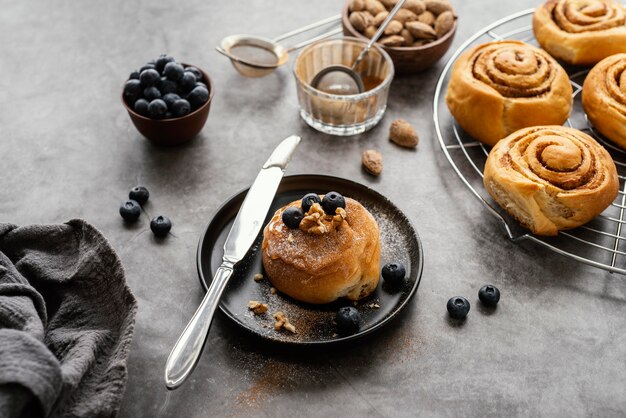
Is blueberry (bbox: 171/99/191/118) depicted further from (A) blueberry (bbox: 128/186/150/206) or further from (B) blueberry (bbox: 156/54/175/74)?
(A) blueberry (bbox: 128/186/150/206)

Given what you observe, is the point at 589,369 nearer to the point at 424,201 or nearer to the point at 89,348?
the point at 424,201

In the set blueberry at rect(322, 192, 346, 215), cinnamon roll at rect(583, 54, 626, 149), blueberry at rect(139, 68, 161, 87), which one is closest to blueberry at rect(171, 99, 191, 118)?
blueberry at rect(139, 68, 161, 87)

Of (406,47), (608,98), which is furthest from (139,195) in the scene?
(608,98)

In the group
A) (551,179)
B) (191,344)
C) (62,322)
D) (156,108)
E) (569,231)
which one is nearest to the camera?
(191,344)

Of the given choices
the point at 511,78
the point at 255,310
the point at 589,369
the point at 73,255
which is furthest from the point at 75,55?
the point at 589,369

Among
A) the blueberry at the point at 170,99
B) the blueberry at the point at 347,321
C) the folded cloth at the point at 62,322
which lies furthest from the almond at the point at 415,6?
the folded cloth at the point at 62,322

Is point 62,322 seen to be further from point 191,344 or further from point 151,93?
point 151,93
